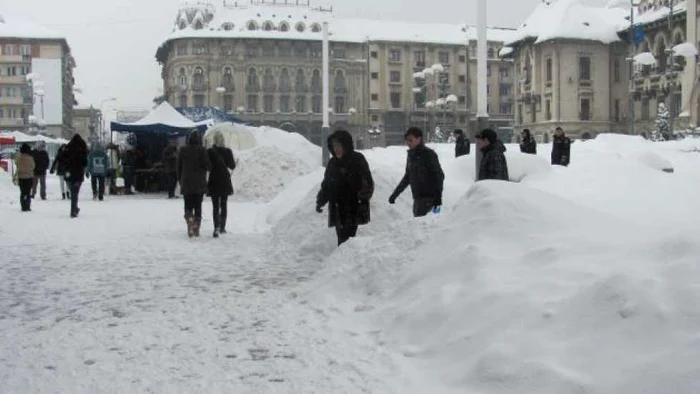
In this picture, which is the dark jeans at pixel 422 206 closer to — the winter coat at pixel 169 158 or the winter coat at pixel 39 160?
the winter coat at pixel 169 158

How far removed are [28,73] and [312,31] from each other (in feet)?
114

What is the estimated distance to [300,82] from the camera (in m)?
96.1

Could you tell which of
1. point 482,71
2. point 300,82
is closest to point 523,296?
point 482,71

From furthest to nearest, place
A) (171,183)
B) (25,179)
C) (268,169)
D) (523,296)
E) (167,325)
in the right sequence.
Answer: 1. (268,169)
2. (171,183)
3. (25,179)
4. (167,325)
5. (523,296)

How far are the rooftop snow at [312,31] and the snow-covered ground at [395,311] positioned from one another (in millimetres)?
84690

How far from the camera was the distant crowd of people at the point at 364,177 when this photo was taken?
9.02m

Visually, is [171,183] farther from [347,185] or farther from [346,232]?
[347,185]

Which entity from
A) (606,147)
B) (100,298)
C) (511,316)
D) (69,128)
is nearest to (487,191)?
(511,316)

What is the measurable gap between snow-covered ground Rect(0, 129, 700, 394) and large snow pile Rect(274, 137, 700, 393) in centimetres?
1

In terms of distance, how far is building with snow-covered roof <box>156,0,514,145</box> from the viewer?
93.0 meters

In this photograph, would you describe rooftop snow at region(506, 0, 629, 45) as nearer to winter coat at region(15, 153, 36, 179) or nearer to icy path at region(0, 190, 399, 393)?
winter coat at region(15, 153, 36, 179)

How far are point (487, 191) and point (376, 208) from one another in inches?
168

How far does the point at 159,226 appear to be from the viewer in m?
15.3

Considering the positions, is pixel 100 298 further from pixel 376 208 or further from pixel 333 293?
pixel 376 208
